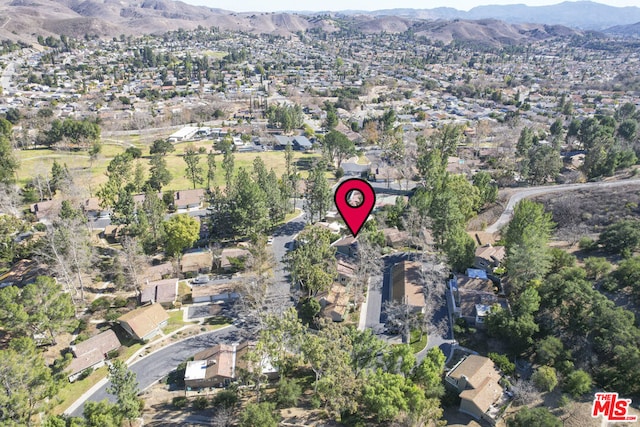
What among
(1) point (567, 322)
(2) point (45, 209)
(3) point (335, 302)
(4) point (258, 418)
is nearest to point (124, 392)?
(4) point (258, 418)

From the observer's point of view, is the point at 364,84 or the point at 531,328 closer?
the point at 531,328

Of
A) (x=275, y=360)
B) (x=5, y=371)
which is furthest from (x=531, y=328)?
(x=5, y=371)

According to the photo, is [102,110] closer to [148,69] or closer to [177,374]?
[148,69]

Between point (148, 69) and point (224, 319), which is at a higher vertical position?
point (148, 69)

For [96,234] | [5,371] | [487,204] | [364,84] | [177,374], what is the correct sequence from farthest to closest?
[364,84], [487,204], [96,234], [177,374], [5,371]

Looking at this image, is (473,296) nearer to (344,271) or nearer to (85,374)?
(344,271)

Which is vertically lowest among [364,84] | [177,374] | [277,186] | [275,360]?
[177,374]
